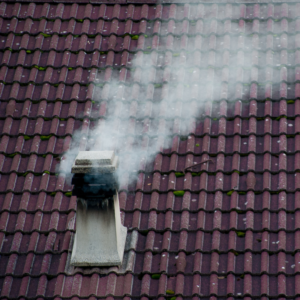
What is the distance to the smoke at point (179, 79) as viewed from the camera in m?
6.43

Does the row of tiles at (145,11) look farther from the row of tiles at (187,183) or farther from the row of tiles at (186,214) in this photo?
the row of tiles at (186,214)

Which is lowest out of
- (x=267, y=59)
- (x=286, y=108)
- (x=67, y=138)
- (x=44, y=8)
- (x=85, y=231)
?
(x=85, y=231)

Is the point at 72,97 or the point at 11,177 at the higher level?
the point at 72,97

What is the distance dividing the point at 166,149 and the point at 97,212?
134 cm

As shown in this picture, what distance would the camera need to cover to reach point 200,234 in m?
5.57

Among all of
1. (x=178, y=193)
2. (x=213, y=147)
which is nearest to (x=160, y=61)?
(x=213, y=147)

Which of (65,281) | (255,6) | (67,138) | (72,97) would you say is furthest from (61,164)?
(255,6)

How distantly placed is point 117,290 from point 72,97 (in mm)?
2627

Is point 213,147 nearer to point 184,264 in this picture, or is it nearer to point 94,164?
point 184,264

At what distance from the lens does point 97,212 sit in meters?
5.40

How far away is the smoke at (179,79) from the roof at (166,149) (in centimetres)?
2

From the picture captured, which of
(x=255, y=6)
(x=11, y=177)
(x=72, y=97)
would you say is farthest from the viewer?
(x=255, y=6)

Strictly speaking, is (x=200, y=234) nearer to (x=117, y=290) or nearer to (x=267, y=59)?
(x=117, y=290)

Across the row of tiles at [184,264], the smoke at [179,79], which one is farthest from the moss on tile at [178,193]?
the row of tiles at [184,264]
